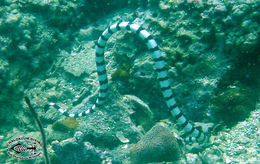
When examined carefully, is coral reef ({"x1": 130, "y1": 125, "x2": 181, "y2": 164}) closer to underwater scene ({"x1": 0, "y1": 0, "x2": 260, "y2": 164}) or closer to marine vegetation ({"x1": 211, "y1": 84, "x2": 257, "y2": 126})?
underwater scene ({"x1": 0, "y1": 0, "x2": 260, "y2": 164})

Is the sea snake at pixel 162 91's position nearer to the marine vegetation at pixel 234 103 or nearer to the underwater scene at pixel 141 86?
the underwater scene at pixel 141 86

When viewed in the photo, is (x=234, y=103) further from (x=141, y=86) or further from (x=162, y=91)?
(x=141, y=86)

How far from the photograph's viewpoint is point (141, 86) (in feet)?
16.5

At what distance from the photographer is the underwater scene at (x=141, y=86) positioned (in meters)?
4.14

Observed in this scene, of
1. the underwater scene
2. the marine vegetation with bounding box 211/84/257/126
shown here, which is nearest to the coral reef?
the underwater scene

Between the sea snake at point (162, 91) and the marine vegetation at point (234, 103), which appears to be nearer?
the marine vegetation at point (234, 103)

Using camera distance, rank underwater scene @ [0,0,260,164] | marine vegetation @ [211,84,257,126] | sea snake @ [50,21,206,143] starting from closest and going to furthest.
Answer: underwater scene @ [0,0,260,164]
marine vegetation @ [211,84,257,126]
sea snake @ [50,21,206,143]

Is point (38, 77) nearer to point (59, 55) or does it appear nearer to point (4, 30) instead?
point (59, 55)

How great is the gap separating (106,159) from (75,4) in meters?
4.89

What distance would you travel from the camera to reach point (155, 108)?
507 cm

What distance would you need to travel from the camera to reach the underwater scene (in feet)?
13.6

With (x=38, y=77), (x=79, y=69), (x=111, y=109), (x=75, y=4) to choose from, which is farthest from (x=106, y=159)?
(x=75, y=4)

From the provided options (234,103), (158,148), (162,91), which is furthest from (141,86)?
(234,103)

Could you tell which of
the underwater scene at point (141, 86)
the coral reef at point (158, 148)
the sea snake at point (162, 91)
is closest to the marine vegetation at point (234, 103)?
the underwater scene at point (141, 86)
